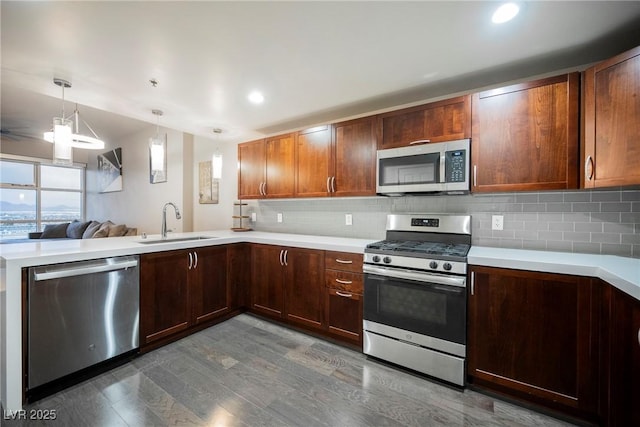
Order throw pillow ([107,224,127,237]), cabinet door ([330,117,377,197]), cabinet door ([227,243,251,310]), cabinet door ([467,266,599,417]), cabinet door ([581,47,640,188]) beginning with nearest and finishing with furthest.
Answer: cabinet door ([581,47,640,188]), cabinet door ([467,266,599,417]), cabinet door ([330,117,377,197]), cabinet door ([227,243,251,310]), throw pillow ([107,224,127,237])

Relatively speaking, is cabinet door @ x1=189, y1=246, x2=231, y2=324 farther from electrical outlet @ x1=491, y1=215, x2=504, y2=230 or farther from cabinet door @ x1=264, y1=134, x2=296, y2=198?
electrical outlet @ x1=491, y1=215, x2=504, y2=230

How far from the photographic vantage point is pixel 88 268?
1.87 meters

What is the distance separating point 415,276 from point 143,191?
541 cm

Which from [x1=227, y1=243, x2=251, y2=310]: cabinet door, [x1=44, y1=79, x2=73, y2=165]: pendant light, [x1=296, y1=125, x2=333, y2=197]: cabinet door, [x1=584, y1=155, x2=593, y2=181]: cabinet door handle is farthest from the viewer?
[x1=227, y1=243, x2=251, y2=310]: cabinet door

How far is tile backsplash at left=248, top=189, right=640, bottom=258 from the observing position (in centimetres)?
177

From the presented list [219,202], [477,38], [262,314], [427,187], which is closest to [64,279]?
[262,314]

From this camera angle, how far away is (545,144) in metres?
1.76

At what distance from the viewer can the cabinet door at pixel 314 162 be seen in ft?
8.95

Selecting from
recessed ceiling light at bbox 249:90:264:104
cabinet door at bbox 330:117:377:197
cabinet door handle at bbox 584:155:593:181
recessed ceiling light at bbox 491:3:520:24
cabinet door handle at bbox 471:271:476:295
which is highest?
recessed ceiling light at bbox 249:90:264:104

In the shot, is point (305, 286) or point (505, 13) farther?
point (305, 286)

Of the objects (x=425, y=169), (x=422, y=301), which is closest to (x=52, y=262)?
(x=422, y=301)

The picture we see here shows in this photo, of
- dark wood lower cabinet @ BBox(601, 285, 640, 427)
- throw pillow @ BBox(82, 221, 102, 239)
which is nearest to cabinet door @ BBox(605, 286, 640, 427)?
dark wood lower cabinet @ BBox(601, 285, 640, 427)

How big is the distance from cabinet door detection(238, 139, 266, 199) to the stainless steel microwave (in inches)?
62.7

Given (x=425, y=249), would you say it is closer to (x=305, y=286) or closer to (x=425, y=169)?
(x=425, y=169)
